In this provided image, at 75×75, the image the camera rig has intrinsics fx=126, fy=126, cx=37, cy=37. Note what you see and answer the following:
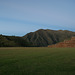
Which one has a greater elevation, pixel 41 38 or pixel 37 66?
pixel 41 38

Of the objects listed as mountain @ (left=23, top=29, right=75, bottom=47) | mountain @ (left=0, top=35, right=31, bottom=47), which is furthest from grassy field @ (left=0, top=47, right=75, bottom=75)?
mountain @ (left=23, top=29, right=75, bottom=47)

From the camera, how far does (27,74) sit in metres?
3.98

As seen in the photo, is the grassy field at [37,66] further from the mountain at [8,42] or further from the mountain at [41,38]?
the mountain at [41,38]

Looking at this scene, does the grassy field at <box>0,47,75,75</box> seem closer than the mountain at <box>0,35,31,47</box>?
Yes

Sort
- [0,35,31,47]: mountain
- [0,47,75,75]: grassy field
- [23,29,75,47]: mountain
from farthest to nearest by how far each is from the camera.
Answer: [23,29,75,47]: mountain → [0,35,31,47]: mountain → [0,47,75,75]: grassy field

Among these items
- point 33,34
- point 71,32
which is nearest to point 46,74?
point 33,34

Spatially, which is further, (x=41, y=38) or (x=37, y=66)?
(x=41, y=38)

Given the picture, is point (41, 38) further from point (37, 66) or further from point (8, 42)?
point (37, 66)

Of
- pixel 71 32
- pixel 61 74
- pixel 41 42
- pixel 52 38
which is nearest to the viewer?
pixel 61 74

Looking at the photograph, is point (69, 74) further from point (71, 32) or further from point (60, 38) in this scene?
point (71, 32)

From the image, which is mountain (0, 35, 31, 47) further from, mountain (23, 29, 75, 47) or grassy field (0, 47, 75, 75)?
grassy field (0, 47, 75, 75)

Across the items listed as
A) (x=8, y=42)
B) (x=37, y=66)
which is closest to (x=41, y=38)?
(x=8, y=42)

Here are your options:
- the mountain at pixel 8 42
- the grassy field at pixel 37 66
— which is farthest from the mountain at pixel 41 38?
the grassy field at pixel 37 66

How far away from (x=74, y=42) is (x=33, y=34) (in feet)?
162
